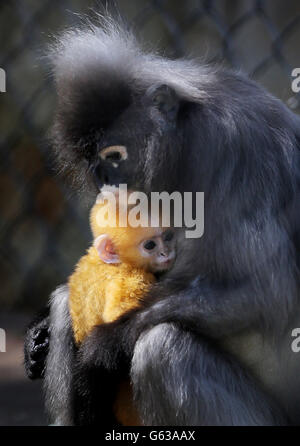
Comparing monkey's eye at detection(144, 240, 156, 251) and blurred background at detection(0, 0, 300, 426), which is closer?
monkey's eye at detection(144, 240, 156, 251)

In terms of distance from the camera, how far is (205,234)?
155 cm

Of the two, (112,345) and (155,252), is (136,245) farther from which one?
(112,345)

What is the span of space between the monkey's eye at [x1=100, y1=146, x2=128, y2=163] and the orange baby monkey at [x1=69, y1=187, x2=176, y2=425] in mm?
72

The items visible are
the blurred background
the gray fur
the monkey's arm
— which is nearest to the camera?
the monkey's arm

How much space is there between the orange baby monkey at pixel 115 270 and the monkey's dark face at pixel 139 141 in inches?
2.3

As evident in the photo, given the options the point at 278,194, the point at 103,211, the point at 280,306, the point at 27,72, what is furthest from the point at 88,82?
the point at 27,72

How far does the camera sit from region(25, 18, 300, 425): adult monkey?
59.9 inches

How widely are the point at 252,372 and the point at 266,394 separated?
0.14ft

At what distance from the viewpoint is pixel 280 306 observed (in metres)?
1.52

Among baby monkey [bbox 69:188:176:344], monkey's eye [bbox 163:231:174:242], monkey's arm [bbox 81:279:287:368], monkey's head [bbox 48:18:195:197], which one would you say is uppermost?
monkey's head [bbox 48:18:195:197]

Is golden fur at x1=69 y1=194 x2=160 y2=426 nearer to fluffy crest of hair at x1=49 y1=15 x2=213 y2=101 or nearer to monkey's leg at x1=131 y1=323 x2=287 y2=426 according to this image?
monkey's leg at x1=131 y1=323 x2=287 y2=426

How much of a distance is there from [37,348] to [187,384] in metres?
0.48

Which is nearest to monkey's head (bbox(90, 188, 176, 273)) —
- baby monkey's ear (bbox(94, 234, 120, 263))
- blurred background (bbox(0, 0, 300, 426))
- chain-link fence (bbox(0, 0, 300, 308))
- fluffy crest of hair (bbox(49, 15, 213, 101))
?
baby monkey's ear (bbox(94, 234, 120, 263))

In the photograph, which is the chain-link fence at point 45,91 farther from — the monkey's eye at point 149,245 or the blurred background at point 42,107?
the monkey's eye at point 149,245
